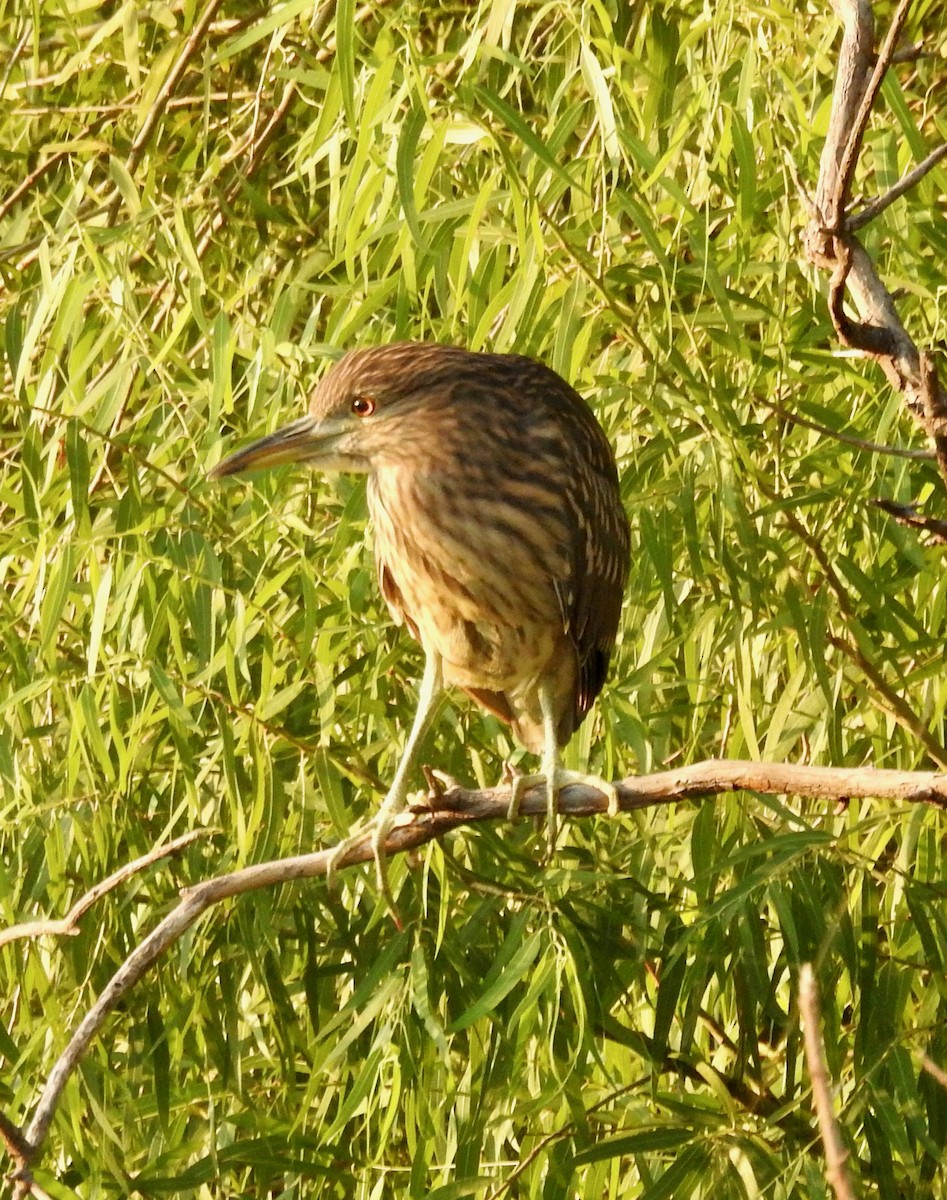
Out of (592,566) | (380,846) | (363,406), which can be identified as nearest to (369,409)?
(363,406)

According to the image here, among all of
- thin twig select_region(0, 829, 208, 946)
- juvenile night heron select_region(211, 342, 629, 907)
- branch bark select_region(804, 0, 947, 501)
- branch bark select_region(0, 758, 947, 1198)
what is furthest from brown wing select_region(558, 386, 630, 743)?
branch bark select_region(804, 0, 947, 501)

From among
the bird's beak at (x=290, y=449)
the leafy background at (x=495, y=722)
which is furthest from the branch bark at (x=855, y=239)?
the bird's beak at (x=290, y=449)

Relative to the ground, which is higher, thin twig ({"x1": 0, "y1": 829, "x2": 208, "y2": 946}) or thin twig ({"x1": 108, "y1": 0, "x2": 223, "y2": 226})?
thin twig ({"x1": 108, "y1": 0, "x2": 223, "y2": 226})

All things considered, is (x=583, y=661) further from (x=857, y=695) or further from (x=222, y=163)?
(x=222, y=163)

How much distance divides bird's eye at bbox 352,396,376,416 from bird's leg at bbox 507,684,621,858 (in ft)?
1.46

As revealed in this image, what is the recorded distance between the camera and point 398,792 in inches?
94.1

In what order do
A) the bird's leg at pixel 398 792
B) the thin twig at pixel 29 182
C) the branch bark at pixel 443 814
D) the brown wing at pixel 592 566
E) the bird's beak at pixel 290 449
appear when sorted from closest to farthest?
the branch bark at pixel 443 814
the bird's leg at pixel 398 792
the bird's beak at pixel 290 449
the brown wing at pixel 592 566
the thin twig at pixel 29 182

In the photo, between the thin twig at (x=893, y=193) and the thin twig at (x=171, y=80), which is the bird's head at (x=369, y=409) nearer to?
the thin twig at (x=171, y=80)

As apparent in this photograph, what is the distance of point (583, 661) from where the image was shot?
263 cm

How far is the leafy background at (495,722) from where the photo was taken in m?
2.31

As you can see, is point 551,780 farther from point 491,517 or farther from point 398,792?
point 491,517

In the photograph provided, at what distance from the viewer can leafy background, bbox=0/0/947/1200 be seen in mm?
2311

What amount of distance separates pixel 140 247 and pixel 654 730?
97cm

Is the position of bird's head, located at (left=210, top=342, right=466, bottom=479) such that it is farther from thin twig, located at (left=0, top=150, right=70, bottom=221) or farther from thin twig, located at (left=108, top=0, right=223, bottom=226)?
thin twig, located at (left=0, top=150, right=70, bottom=221)
